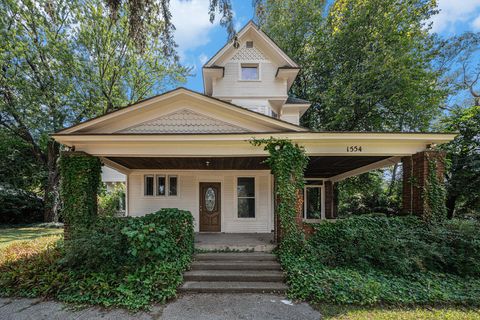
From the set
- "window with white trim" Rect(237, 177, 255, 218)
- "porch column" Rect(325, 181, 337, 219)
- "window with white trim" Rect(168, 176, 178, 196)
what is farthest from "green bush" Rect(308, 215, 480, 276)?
"window with white trim" Rect(168, 176, 178, 196)

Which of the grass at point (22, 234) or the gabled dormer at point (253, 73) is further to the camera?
the gabled dormer at point (253, 73)

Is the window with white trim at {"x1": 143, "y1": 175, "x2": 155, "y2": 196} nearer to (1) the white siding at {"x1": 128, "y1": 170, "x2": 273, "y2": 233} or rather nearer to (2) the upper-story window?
(1) the white siding at {"x1": 128, "y1": 170, "x2": 273, "y2": 233}

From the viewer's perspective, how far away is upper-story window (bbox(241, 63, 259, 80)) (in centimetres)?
1048

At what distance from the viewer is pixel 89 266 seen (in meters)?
5.10

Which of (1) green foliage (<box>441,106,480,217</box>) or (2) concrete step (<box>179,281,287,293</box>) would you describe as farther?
(1) green foliage (<box>441,106,480,217</box>)

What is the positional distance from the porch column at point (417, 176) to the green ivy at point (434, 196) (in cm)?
6

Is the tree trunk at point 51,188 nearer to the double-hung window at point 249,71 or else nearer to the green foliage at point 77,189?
the green foliage at point 77,189

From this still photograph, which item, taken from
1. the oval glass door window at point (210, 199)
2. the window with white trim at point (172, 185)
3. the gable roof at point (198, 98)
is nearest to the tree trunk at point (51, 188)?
the window with white trim at point (172, 185)

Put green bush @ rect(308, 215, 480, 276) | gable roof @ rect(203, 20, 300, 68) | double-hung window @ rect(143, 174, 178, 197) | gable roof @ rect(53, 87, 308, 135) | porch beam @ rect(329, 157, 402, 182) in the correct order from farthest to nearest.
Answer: gable roof @ rect(203, 20, 300, 68) → double-hung window @ rect(143, 174, 178, 197) → porch beam @ rect(329, 157, 402, 182) → gable roof @ rect(53, 87, 308, 135) → green bush @ rect(308, 215, 480, 276)

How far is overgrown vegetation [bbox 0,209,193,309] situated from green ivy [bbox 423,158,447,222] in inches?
265

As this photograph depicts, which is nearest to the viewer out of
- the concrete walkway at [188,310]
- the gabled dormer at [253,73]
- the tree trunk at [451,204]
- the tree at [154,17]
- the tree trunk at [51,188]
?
the tree at [154,17]

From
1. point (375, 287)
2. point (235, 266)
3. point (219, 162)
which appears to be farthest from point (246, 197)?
point (375, 287)

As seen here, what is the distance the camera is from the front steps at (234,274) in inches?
188

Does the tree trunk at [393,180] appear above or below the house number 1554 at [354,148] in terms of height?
below
